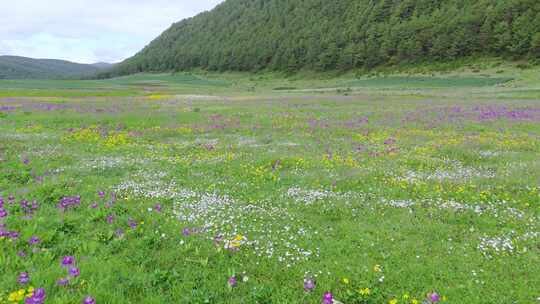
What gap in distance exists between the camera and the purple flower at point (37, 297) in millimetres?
5181

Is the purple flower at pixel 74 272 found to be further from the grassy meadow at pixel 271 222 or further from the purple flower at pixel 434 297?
the purple flower at pixel 434 297

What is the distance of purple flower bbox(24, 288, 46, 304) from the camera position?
204 inches

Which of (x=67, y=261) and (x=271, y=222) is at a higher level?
(x=67, y=261)

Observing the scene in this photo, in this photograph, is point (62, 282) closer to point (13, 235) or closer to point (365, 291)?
point (13, 235)

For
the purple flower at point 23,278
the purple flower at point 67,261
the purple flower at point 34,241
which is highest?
the purple flower at point 23,278

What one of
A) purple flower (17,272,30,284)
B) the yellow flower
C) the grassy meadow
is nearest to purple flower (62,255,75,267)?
the grassy meadow

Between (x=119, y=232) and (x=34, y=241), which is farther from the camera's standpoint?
(x=119, y=232)

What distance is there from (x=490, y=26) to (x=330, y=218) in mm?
171043

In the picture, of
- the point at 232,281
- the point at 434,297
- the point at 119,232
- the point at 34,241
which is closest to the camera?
the point at 434,297

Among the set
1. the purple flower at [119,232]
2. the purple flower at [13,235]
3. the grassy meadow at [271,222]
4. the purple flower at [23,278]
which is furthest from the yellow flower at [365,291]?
the purple flower at [13,235]

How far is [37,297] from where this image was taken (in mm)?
5270

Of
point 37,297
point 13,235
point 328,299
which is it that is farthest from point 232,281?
point 13,235

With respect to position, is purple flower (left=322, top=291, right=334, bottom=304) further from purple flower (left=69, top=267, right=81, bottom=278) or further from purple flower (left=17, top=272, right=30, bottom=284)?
purple flower (left=17, top=272, right=30, bottom=284)

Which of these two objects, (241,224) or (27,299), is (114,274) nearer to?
(27,299)
